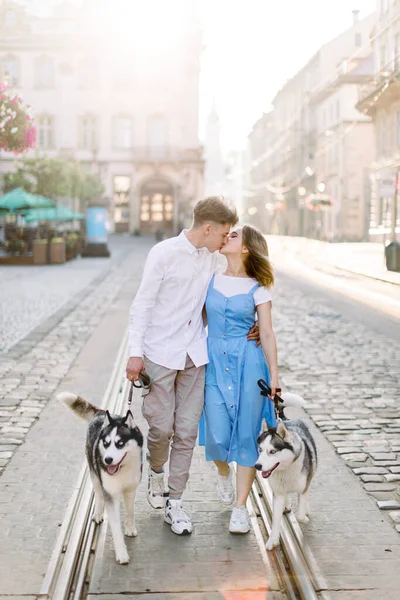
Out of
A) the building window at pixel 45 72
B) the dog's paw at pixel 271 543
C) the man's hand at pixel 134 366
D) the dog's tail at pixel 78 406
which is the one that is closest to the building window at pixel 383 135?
the building window at pixel 45 72

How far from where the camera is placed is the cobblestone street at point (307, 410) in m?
4.55

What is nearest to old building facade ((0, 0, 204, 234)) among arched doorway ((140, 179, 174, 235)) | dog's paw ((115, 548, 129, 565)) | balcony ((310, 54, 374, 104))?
arched doorway ((140, 179, 174, 235))

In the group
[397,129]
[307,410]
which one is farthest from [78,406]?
[397,129]

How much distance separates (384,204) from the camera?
44.3 m

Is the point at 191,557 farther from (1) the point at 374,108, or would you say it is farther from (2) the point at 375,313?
(1) the point at 374,108

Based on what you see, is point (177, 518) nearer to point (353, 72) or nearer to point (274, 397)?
point (274, 397)

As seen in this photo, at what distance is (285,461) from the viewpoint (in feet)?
14.0

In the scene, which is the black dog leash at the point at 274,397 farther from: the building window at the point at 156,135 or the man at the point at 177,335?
the building window at the point at 156,135

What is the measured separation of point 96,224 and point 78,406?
3142 cm

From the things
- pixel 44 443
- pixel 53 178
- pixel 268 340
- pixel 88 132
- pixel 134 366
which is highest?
pixel 88 132

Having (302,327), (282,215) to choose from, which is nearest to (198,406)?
(302,327)

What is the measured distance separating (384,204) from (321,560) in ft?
136

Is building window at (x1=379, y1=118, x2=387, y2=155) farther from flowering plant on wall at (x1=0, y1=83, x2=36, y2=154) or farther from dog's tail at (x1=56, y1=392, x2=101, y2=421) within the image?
dog's tail at (x1=56, y1=392, x2=101, y2=421)

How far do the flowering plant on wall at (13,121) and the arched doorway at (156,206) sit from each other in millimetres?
48289
